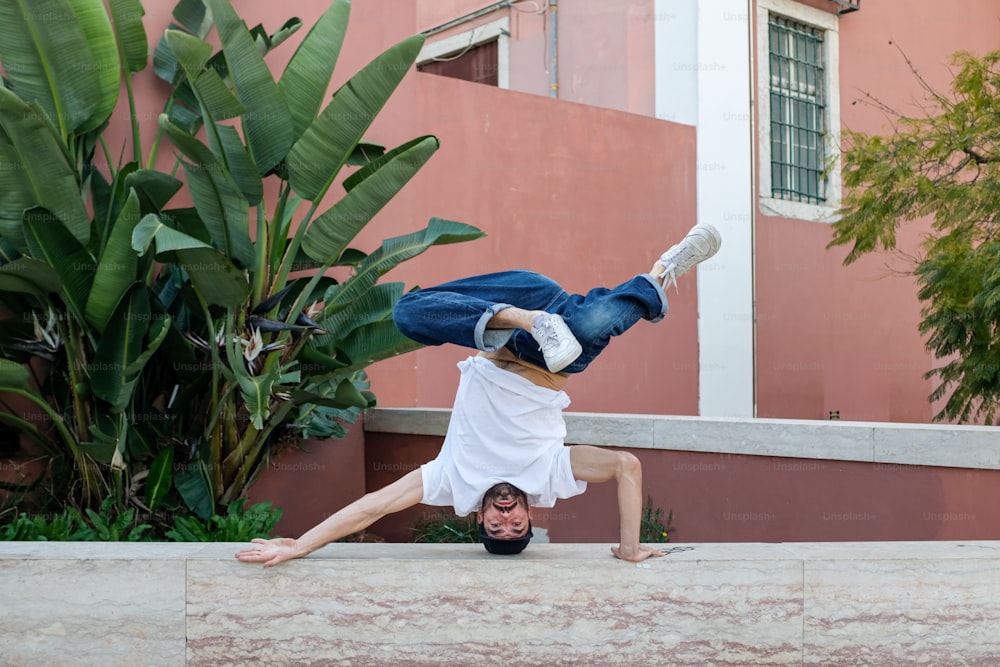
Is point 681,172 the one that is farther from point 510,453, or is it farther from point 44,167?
point 510,453

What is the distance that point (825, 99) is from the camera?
12.8 m

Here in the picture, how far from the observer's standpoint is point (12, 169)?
222 inches

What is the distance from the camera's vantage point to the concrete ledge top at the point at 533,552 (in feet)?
14.1

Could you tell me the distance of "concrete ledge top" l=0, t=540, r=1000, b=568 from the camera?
430 cm

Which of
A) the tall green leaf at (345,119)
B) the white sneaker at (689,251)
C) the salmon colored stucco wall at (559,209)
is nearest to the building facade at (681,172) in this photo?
the salmon colored stucco wall at (559,209)

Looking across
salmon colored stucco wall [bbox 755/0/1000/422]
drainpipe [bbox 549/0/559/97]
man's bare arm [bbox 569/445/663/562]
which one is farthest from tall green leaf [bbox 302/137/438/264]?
drainpipe [bbox 549/0/559/97]

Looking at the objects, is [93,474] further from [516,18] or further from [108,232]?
[516,18]

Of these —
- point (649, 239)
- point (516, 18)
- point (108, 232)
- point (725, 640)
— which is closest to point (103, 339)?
point (108, 232)

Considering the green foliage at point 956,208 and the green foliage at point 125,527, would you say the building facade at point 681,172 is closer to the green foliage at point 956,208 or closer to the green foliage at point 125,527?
the green foliage at point 956,208

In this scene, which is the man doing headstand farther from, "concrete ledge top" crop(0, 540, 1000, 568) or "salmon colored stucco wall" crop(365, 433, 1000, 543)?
"salmon colored stucco wall" crop(365, 433, 1000, 543)

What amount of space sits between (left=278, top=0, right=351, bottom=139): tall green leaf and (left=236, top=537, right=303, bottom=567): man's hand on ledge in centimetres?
294

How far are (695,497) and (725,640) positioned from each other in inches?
103

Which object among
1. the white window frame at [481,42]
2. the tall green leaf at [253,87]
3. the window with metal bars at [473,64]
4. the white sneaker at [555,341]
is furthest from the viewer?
the window with metal bars at [473,64]

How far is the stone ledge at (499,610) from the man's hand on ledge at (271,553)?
0.05 meters
